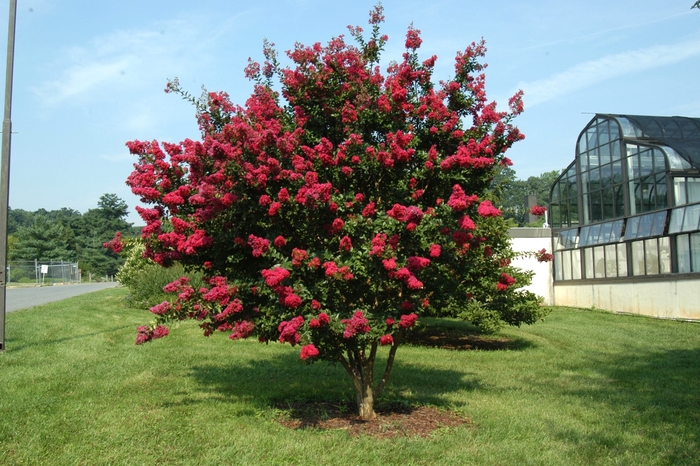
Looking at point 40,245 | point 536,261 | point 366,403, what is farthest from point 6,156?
point 40,245

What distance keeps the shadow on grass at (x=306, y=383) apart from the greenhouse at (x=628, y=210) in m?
13.9

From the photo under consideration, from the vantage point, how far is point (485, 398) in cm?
804

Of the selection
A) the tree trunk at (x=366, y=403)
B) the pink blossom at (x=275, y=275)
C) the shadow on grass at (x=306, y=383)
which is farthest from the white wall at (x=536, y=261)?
the pink blossom at (x=275, y=275)

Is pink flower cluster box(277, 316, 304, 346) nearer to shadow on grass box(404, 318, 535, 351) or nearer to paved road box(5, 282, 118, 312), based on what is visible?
shadow on grass box(404, 318, 535, 351)

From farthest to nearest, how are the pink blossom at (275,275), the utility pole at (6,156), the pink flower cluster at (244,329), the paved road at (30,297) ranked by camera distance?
the paved road at (30,297) < the utility pole at (6,156) < the pink flower cluster at (244,329) < the pink blossom at (275,275)

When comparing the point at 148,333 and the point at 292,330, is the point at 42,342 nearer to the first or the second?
the point at 148,333

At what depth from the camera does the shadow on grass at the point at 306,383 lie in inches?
302

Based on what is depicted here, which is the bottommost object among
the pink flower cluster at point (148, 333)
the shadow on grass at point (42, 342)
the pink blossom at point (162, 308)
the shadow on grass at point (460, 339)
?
the shadow on grass at point (460, 339)

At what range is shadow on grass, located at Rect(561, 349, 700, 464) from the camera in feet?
20.0

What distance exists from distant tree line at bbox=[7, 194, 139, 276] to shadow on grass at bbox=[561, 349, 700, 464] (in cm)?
6106

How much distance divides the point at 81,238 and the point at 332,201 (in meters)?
79.0

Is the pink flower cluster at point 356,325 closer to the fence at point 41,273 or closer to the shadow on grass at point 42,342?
the shadow on grass at point 42,342

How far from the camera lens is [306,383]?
344 inches

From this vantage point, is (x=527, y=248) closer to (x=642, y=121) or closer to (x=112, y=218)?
(x=642, y=121)
